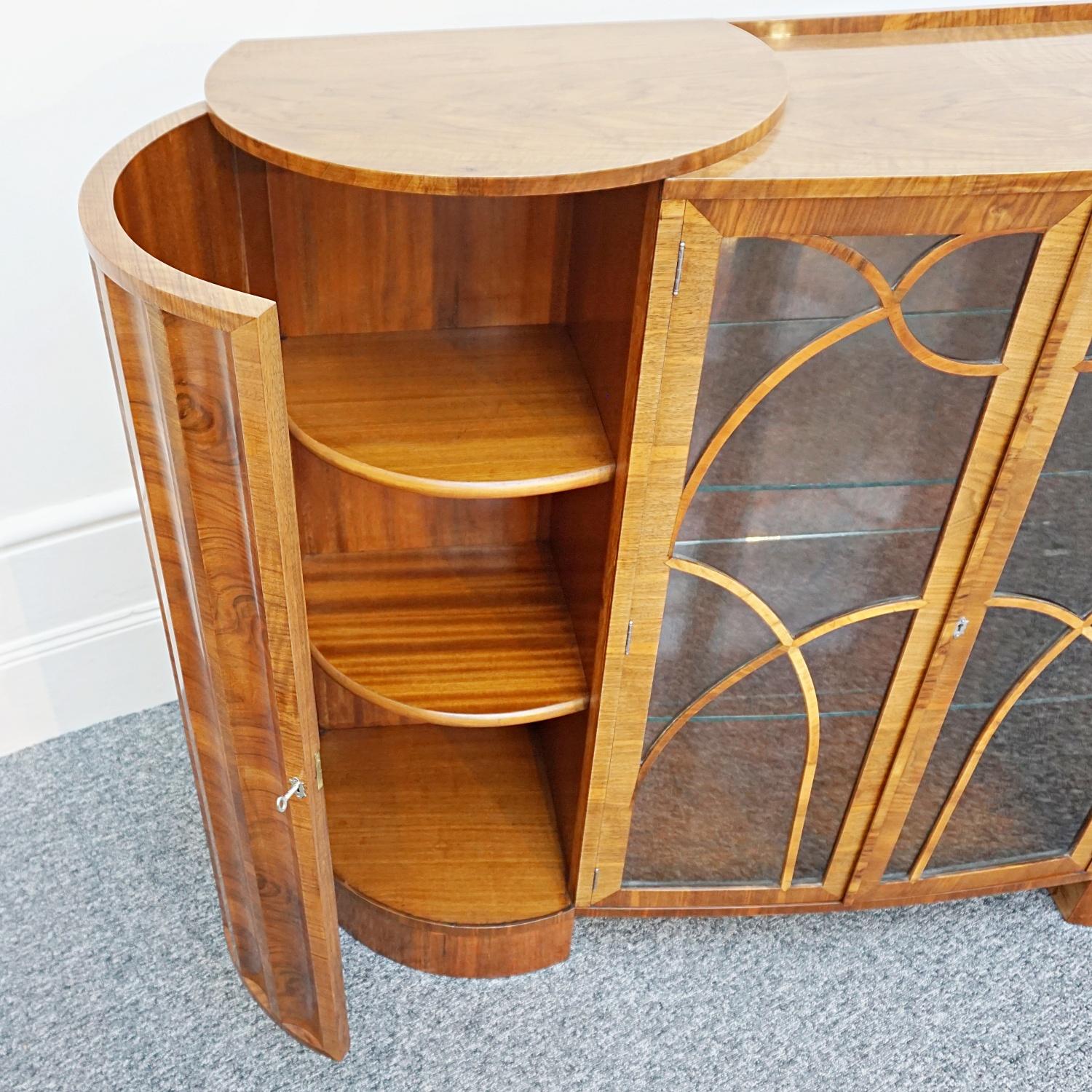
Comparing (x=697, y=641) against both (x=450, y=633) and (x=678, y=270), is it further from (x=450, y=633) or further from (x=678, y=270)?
(x=678, y=270)

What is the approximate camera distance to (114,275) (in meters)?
0.74

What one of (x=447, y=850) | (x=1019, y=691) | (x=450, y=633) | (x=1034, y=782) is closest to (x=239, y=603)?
(x=450, y=633)

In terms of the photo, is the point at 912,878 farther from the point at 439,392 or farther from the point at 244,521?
the point at 244,521

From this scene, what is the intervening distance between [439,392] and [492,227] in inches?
6.8

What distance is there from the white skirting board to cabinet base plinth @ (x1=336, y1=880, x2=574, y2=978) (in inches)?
19.5

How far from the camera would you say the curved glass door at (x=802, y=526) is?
89 centimetres

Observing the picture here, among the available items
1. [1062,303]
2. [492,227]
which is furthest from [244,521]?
[1062,303]

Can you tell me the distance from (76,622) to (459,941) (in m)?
0.69

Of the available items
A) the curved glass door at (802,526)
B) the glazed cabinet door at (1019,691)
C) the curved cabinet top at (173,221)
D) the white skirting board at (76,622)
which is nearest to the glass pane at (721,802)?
the curved glass door at (802,526)

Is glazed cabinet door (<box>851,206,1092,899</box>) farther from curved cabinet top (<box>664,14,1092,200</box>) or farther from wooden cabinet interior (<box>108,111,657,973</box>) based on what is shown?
wooden cabinet interior (<box>108,111,657,973</box>)

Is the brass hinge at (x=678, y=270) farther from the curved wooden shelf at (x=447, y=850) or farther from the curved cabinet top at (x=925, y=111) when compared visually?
the curved wooden shelf at (x=447, y=850)

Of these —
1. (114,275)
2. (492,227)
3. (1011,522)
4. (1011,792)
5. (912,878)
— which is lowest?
(912,878)

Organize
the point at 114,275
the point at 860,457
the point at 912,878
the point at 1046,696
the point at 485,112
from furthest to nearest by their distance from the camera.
Answer: the point at 912,878
the point at 1046,696
the point at 860,457
the point at 485,112
the point at 114,275

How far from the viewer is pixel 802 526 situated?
1.04m
